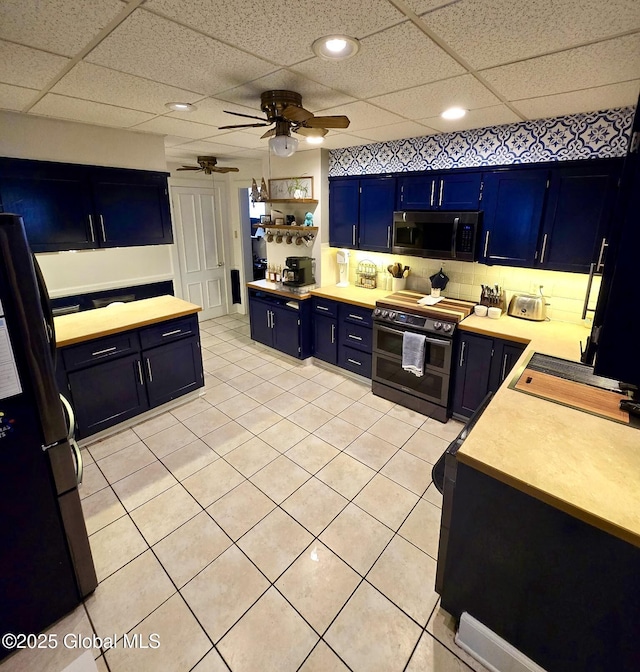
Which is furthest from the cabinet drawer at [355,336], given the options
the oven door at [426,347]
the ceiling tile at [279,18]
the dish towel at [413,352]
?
the ceiling tile at [279,18]

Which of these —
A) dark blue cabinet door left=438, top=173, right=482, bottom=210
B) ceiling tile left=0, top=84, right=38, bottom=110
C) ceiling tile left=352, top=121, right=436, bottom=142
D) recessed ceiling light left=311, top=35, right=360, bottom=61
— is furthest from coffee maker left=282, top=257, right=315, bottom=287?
recessed ceiling light left=311, top=35, right=360, bottom=61

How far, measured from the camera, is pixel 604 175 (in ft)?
8.45

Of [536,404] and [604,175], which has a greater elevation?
[604,175]

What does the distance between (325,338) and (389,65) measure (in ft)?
9.42

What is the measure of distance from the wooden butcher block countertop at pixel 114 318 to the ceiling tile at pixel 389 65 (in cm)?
222

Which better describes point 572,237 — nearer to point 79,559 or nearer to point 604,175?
point 604,175

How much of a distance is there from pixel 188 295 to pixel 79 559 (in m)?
4.46

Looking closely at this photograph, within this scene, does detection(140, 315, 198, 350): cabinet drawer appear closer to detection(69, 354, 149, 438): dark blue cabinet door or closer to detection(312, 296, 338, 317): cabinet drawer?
detection(69, 354, 149, 438): dark blue cabinet door

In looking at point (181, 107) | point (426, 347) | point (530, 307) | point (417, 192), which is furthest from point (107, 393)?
point (530, 307)

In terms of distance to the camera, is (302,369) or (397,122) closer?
(397,122)

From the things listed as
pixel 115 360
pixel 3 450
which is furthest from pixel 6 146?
pixel 3 450

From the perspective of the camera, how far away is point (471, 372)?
10.1 feet

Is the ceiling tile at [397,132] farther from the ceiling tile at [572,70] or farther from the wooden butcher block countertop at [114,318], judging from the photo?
the wooden butcher block countertop at [114,318]

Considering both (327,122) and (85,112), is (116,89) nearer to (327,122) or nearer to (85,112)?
(85,112)
